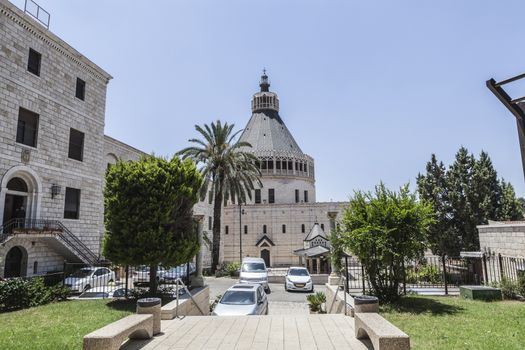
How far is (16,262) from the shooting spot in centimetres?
1891

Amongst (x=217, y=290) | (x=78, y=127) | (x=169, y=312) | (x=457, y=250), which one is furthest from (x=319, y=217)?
(x=169, y=312)

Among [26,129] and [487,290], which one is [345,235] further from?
[26,129]

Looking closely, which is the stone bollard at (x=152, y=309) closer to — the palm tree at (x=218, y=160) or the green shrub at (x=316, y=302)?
the green shrub at (x=316, y=302)

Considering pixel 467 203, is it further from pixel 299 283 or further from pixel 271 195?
pixel 271 195

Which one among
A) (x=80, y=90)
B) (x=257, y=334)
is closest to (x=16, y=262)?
(x=80, y=90)

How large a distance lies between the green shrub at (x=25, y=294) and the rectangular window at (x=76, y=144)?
1083 centimetres

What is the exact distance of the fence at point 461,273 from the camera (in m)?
15.5

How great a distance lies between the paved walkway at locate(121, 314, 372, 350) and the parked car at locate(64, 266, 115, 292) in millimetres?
11262

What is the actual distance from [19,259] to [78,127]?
8.91m

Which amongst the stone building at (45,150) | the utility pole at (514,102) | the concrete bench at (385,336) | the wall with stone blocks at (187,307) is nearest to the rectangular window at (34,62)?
the stone building at (45,150)

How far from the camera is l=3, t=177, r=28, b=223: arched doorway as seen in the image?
19.2m

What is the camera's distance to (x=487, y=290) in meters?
13.9

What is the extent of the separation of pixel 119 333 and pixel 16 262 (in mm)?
16434

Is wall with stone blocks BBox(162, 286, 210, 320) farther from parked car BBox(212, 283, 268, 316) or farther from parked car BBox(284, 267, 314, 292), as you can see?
parked car BBox(284, 267, 314, 292)
